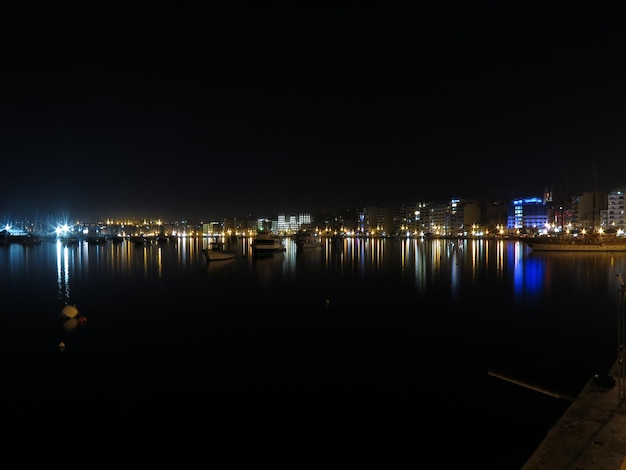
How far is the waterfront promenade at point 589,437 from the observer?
5.25 m

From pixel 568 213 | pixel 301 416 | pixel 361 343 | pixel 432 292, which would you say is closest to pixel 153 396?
pixel 301 416

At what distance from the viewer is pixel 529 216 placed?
136 m

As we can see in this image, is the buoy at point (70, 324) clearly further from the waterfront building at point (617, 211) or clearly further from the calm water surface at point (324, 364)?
the waterfront building at point (617, 211)

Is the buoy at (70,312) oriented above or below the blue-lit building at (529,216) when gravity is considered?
below

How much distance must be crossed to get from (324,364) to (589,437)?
6.57m

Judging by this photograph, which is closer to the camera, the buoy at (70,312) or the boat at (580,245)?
the buoy at (70,312)

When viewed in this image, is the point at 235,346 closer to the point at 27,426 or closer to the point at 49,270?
the point at 27,426

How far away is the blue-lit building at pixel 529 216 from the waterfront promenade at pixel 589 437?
13416cm

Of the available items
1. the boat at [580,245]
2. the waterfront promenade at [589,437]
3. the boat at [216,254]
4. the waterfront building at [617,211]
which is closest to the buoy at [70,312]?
the waterfront promenade at [589,437]

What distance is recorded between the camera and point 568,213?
122 m

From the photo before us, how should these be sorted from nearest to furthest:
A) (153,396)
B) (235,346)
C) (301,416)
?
(301,416) → (153,396) → (235,346)

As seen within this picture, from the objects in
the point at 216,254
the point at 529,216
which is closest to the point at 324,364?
the point at 216,254

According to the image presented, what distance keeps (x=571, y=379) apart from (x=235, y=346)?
8742 mm

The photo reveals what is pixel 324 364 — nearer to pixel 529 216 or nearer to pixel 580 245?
pixel 580 245
